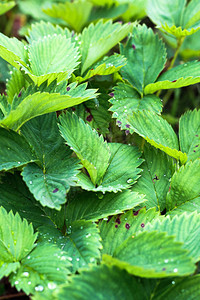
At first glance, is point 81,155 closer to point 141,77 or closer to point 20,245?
point 20,245

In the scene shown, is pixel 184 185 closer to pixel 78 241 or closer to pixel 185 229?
pixel 185 229

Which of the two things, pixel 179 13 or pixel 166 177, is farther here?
pixel 179 13

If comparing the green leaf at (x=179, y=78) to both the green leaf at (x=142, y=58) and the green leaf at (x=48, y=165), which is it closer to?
the green leaf at (x=142, y=58)

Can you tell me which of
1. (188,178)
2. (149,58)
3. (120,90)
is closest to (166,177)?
(188,178)

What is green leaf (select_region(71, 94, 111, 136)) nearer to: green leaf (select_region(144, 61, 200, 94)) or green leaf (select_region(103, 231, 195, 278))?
green leaf (select_region(144, 61, 200, 94))

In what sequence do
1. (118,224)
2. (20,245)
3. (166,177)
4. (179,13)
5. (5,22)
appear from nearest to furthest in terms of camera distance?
(20,245) → (118,224) → (166,177) → (179,13) → (5,22)

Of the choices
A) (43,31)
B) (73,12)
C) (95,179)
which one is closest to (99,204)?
(95,179)

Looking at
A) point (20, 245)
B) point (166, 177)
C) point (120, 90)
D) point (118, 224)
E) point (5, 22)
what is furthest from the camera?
point (5, 22)

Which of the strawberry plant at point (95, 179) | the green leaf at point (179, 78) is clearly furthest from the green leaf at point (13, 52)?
the green leaf at point (179, 78)
